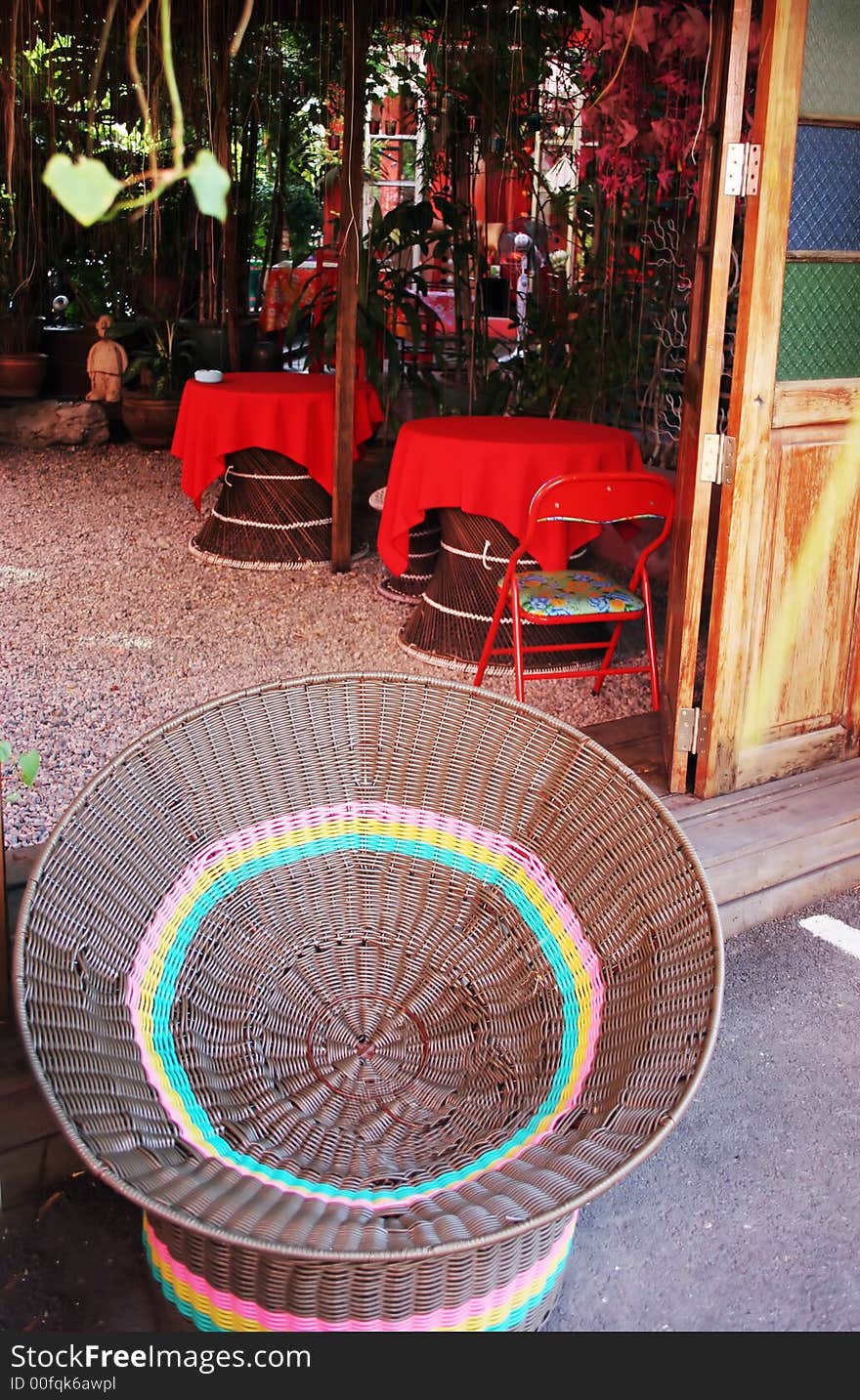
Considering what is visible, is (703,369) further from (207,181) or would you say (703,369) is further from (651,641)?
(207,181)

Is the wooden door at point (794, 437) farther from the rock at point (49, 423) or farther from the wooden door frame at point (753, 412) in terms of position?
the rock at point (49, 423)

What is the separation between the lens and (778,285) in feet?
9.65

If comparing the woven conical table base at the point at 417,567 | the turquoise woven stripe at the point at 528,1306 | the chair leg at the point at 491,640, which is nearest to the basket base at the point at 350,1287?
the turquoise woven stripe at the point at 528,1306

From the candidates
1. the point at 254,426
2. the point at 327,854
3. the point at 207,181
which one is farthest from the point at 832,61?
the point at 254,426

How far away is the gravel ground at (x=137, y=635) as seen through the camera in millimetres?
3818

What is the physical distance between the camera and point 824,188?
9.89 ft

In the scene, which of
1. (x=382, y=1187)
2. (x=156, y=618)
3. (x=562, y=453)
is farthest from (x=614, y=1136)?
(x=156, y=618)

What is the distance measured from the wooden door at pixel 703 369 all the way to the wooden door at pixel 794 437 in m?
0.05

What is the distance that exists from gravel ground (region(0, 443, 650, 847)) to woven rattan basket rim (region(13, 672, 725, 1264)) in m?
0.93

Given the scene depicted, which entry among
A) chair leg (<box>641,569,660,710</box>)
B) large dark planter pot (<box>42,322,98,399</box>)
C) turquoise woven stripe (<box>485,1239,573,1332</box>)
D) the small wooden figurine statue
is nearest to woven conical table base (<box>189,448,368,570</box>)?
chair leg (<box>641,569,660,710</box>)

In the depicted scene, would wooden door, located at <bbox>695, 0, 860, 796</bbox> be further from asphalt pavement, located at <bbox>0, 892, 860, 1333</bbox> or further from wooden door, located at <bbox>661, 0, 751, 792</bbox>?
asphalt pavement, located at <bbox>0, 892, 860, 1333</bbox>

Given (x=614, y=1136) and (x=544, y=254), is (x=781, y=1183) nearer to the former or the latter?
(x=614, y=1136)

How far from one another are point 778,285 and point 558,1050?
1.84 meters

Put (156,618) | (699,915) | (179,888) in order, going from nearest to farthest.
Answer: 1. (699,915)
2. (179,888)
3. (156,618)
